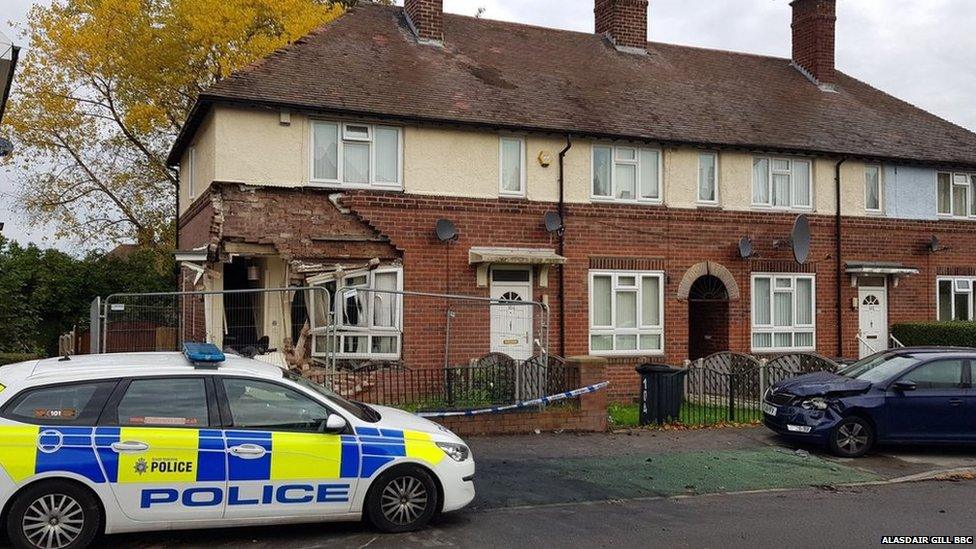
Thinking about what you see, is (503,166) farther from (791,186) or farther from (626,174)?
(791,186)

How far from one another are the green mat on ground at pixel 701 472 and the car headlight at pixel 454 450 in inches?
81.6

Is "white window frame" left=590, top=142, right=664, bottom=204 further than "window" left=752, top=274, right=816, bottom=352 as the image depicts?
No

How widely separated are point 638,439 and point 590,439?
718 mm

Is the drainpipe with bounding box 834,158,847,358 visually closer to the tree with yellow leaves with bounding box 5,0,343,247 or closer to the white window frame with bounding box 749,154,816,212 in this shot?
the white window frame with bounding box 749,154,816,212

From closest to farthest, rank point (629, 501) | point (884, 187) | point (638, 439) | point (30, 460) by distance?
point (30, 460) < point (629, 501) < point (638, 439) < point (884, 187)

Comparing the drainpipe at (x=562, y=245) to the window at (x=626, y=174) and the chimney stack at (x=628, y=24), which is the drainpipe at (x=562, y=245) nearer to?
the window at (x=626, y=174)

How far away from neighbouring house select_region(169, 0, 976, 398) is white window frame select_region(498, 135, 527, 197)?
5cm

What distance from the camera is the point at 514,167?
16688 millimetres

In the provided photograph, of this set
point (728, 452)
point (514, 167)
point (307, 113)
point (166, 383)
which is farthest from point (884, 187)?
point (166, 383)

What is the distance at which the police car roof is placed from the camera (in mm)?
6537

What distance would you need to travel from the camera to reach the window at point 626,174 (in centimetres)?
1731

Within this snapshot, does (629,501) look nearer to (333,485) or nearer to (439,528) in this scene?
(439,528)

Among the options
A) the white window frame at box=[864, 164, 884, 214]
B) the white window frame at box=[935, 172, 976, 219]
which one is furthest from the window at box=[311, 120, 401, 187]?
the white window frame at box=[935, 172, 976, 219]

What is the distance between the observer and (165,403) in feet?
21.6
